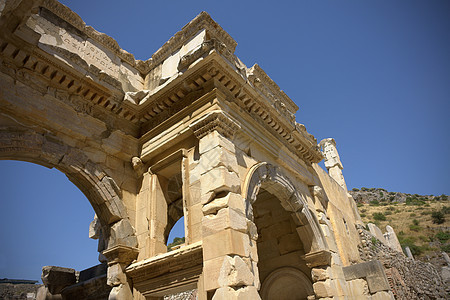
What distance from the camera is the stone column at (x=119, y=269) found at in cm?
540

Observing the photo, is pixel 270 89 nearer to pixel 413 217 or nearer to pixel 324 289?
pixel 324 289

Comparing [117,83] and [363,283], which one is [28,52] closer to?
[117,83]

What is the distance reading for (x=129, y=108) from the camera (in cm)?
661

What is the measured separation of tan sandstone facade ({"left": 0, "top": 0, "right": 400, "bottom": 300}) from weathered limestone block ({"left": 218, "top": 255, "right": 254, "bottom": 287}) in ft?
0.05

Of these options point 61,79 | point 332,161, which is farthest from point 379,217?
point 61,79

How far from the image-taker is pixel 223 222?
179 inches

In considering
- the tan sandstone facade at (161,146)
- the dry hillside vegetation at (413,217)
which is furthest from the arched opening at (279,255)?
the dry hillside vegetation at (413,217)

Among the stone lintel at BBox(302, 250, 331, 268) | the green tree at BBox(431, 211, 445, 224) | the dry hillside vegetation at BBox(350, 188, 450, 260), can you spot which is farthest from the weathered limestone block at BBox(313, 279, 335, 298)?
the green tree at BBox(431, 211, 445, 224)

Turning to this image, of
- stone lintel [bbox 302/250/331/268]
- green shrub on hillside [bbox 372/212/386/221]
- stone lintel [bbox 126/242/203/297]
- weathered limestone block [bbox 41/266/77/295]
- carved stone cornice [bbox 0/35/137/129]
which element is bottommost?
stone lintel [bbox 126/242/203/297]

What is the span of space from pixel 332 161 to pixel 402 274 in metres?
5.72

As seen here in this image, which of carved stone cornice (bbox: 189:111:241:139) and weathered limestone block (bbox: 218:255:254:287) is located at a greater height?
carved stone cornice (bbox: 189:111:241:139)

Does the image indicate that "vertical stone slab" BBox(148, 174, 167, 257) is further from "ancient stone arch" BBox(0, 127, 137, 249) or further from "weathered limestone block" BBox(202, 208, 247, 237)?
"weathered limestone block" BBox(202, 208, 247, 237)

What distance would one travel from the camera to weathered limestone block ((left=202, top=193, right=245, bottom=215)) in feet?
15.5

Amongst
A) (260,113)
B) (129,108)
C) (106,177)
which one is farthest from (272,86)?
(106,177)
